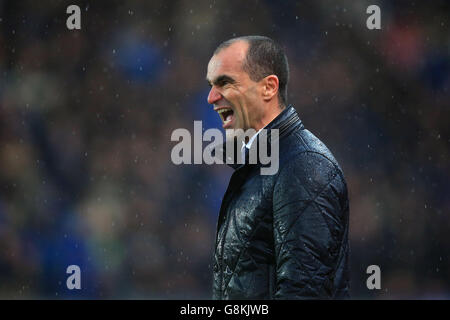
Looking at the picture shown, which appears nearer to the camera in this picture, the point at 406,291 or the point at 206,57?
the point at 406,291

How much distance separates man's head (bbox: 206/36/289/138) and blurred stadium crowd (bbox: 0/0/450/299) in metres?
4.42

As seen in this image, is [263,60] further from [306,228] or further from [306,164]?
[306,228]

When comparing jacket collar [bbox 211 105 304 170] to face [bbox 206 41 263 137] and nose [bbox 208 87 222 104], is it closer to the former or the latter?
face [bbox 206 41 263 137]

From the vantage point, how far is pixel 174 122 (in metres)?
6.53

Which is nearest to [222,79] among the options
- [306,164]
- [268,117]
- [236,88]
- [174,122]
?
[236,88]

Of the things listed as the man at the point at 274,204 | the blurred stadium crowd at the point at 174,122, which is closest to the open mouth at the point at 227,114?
the man at the point at 274,204

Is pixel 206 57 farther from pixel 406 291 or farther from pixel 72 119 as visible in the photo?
pixel 406 291

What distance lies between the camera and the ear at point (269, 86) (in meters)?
1.88

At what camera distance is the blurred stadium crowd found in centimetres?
626

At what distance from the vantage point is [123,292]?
20.0 ft

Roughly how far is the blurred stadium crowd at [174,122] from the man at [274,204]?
4.43 m

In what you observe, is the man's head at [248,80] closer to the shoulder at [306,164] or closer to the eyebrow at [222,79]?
the eyebrow at [222,79]

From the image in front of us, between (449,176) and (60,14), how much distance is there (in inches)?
168
